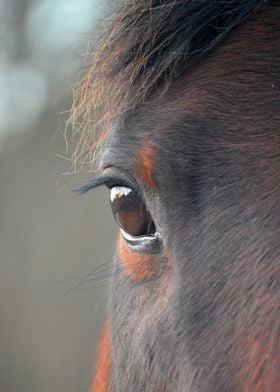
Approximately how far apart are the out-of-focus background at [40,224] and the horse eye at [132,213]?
14.1 feet

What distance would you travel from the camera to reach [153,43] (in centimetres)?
166

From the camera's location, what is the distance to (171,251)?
1489mm

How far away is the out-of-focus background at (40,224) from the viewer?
21.2ft

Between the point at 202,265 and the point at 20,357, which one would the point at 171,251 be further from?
the point at 20,357

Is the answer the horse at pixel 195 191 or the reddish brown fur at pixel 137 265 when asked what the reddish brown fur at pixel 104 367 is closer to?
the horse at pixel 195 191

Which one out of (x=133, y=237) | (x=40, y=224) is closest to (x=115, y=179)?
(x=133, y=237)

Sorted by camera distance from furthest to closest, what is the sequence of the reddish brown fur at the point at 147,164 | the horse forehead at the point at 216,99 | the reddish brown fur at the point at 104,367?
the reddish brown fur at the point at 104,367
the reddish brown fur at the point at 147,164
the horse forehead at the point at 216,99

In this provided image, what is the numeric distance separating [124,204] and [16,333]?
552 centimetres

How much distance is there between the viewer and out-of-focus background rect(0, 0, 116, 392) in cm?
647

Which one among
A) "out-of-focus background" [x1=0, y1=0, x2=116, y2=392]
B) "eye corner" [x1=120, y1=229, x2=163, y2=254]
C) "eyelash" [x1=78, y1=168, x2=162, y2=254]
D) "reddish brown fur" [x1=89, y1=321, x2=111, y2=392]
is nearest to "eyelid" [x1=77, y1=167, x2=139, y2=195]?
"eyelash" [x1=78, y1=168, x2=162, y2=254]

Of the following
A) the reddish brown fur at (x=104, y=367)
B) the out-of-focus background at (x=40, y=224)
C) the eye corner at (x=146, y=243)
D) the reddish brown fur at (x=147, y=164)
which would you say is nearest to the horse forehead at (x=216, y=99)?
the reddish brown fur at (x=147, y=164)

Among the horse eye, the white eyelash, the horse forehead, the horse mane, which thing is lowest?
the horse eye

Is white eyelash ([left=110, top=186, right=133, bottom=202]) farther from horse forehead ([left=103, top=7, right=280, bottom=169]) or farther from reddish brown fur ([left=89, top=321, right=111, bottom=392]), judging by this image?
reddish brown fur ([left=89, top=321, right=111, bottom=392])

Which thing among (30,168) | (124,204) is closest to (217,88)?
(124,204)
